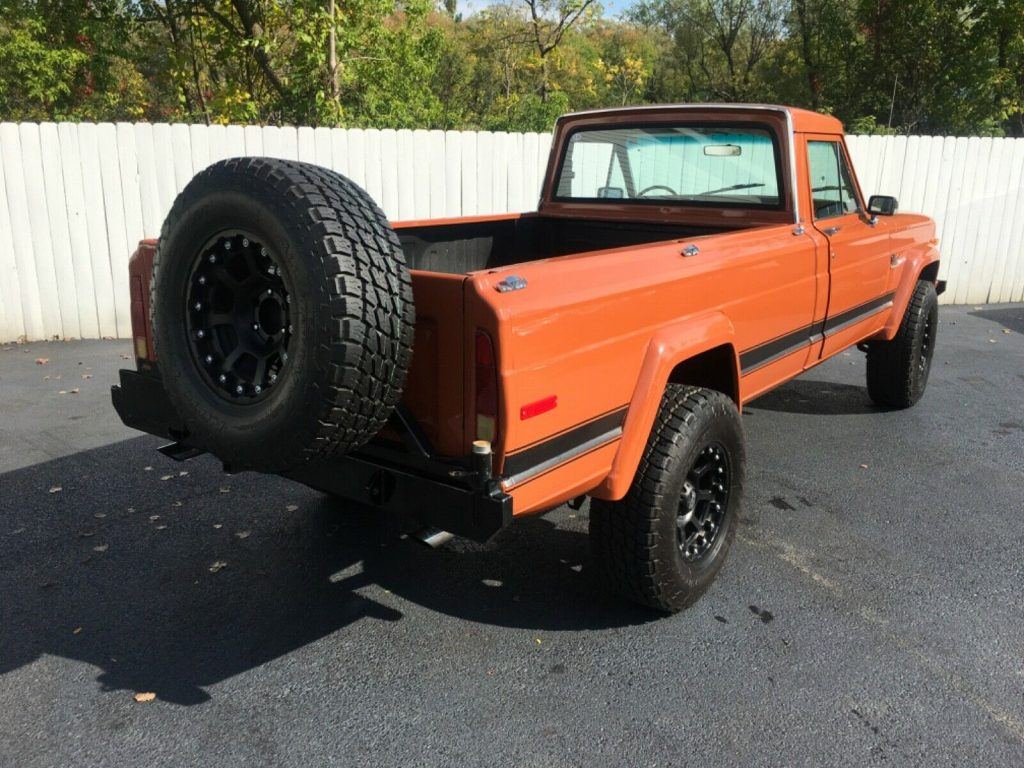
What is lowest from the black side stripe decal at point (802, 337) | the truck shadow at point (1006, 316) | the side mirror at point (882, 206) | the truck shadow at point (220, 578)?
the truck shadow at point (1006, 316)

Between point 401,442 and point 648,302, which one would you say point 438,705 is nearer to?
point 401,442

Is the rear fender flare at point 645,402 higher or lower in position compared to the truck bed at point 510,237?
lower

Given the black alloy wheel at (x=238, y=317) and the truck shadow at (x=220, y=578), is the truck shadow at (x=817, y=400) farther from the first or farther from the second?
the black alloy wheel at (x=238, y=317)

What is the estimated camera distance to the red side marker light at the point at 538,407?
2373mm

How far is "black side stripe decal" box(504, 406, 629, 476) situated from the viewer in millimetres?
2414

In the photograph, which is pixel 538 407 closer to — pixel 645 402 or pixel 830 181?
pixel 645 402

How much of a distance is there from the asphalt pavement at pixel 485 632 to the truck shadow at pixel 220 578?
1cm

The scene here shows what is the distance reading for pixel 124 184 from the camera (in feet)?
24.6

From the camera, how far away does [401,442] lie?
2602mm

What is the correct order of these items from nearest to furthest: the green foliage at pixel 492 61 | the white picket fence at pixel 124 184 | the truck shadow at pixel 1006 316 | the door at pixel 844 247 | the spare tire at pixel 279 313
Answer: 1. the spare tire at pixel 279 313
2. the door at pixel 844 247
3. the white picket fence at pixel 124 184
4. the truck shadow at pixel 1006 316
5. the green foliage at pixel 492 61

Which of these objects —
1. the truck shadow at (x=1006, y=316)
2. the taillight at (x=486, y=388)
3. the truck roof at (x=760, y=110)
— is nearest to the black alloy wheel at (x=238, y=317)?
the taillight at (x=486, y=388)

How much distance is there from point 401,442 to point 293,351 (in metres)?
0.49

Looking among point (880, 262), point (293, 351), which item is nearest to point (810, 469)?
point (880, 262)

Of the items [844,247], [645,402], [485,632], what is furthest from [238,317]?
[844,247]
